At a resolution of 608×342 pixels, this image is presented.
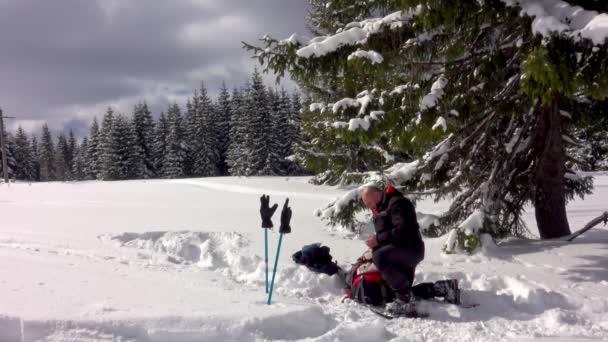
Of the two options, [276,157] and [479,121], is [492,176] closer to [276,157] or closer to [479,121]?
[479,121]

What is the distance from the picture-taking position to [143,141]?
53875 mm

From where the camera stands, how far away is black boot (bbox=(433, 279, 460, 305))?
463 cm

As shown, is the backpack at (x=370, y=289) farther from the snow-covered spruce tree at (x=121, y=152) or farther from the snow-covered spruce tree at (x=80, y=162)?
the snow-covered spruce tree at (x=80, y=162)

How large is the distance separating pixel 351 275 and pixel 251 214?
6.69 metres

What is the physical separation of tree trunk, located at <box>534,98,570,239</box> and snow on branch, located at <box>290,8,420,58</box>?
3090 mm

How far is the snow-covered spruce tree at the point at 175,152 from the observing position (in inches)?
2014

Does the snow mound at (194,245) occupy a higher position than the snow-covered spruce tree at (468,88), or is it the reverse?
the snow-covered spruce tree at (468,88)

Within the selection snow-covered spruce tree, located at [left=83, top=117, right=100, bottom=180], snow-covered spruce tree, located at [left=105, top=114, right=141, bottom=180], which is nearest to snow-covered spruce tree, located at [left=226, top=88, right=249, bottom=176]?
snow-covered spruce tree, located at [left=105, top=114, right=141, bottom=180]

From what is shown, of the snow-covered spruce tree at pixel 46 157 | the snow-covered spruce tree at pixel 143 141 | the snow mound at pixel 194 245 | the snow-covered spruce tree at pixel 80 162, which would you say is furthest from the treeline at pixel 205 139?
the snow mound at pixel 194 245

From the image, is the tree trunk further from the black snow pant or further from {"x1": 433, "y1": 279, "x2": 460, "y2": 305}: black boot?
the black snow pant

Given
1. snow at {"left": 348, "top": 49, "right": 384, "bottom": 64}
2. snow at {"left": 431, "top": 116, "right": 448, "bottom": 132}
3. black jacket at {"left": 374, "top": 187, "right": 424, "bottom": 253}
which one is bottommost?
black jacket at {"left": 374, "top": 187, "right": 424, "bottom": 253}

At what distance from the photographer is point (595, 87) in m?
3.56

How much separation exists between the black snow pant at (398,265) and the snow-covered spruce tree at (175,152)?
4949 centimetres

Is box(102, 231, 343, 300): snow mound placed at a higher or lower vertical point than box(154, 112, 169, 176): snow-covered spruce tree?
lower
